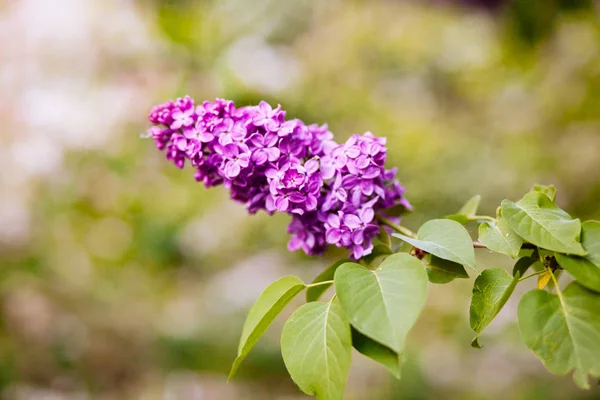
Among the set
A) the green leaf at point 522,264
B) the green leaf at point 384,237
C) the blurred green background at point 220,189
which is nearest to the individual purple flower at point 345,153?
the green leaf at point 384,237

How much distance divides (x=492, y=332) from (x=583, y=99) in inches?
43.0

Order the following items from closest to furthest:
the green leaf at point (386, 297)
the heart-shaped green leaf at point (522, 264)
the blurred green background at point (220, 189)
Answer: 1. the green leaf at point (386, 297)
2. the heart-shaped green leaf at point (522, 264)
3. the blurred green background at point (220, 189)

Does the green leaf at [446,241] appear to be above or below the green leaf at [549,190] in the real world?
below

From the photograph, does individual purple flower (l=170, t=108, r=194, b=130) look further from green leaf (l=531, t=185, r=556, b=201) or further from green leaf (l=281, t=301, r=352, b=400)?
green leaf (l=531, t=185, r=556, b=201)

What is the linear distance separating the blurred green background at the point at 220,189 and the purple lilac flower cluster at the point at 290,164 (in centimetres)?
162

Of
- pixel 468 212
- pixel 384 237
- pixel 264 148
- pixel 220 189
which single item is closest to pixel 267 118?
pixel 264 148

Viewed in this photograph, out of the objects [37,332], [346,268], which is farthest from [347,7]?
[346,268]

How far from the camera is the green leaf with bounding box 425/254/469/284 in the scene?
22.3 inches

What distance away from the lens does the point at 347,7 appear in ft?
9.35

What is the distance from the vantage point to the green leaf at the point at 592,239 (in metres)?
0.49

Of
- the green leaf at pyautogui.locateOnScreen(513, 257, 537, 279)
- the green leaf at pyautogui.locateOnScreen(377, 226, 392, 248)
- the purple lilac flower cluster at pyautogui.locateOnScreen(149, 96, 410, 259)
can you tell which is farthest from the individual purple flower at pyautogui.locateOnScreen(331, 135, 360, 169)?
the green leaf at pyautogui.locateOnScreen(513, 257, 537, 279)

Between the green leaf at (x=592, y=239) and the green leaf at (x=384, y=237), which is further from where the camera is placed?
the green leaf at (x=384, y=237)

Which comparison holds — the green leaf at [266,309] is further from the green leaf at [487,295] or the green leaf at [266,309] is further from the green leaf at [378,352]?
the green leaf at [487,295]

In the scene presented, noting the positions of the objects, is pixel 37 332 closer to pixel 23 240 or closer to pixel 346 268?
pixel 23 240
